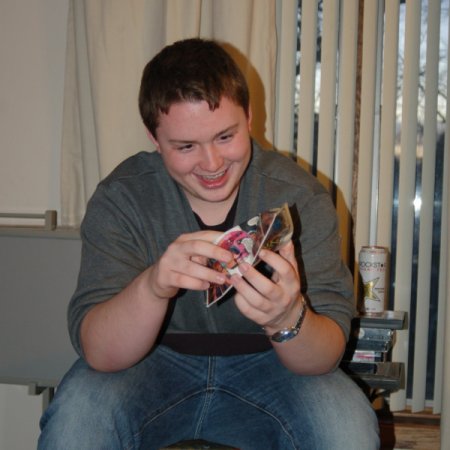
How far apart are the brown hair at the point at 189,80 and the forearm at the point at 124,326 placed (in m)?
0.34

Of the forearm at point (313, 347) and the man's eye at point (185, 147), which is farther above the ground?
the man's eye at point (185, 147)

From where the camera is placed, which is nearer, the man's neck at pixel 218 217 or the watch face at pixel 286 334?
the watch face at pixel 286 334

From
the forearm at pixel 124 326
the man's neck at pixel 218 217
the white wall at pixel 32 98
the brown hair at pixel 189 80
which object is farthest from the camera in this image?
the white wall at pixel 32 98

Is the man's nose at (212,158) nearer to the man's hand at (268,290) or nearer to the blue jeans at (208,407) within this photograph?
the man's hand at (268,290)

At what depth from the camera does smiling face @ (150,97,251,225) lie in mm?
1282

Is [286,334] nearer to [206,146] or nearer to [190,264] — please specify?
[190,264]

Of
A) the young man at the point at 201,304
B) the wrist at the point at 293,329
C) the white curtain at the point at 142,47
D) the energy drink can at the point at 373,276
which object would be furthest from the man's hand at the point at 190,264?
the white curtain at the point at 142,47

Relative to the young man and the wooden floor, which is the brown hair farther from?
the wooden floor

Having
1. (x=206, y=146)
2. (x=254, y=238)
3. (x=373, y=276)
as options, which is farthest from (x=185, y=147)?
(x=373, y=276)

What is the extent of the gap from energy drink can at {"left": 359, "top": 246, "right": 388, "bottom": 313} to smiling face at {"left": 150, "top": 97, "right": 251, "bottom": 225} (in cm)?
73

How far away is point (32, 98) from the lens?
2488mm

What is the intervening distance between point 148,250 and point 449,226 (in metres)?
1.06

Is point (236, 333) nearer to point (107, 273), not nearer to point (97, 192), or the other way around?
point (107, 273)

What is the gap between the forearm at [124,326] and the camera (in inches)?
46.7
